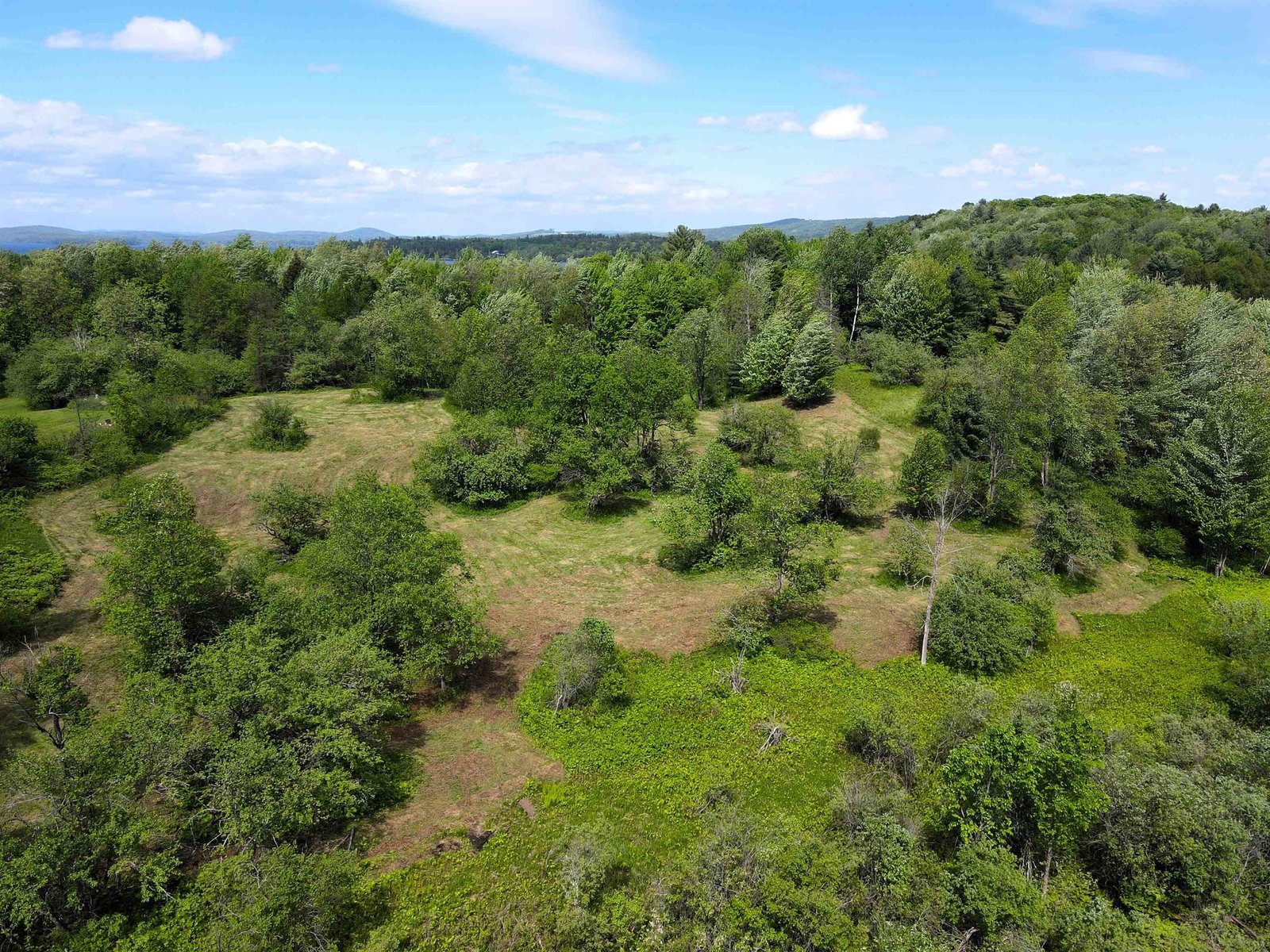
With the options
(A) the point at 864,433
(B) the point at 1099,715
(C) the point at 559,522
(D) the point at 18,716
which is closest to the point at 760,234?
(A) the point at 864,433

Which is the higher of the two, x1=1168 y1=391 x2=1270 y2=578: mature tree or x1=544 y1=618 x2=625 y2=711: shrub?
x1=1168 y1=391 x2=1270 y2=578: mature tree

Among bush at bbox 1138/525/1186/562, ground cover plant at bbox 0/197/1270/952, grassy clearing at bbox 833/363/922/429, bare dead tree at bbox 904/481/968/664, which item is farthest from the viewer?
grassy clearing at bbox 833/363/922/429

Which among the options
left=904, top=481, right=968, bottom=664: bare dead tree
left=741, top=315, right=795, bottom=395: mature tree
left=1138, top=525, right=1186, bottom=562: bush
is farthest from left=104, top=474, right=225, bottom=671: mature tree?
left=1138, top=525, right=1186, bottom=562: bush

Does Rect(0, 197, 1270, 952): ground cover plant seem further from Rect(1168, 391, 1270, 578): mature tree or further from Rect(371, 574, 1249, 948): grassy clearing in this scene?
Rect(1168, 391, 1270, 578): mature tree

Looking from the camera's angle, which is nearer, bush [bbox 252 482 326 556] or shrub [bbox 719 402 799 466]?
bush [bbox 252 482 326 556]

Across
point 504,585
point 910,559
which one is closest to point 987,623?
point 910,559

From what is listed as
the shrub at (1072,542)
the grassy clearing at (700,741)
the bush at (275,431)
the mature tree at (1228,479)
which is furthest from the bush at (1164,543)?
the bush at (275,431)

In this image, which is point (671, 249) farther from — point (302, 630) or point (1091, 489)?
point (302, 630)

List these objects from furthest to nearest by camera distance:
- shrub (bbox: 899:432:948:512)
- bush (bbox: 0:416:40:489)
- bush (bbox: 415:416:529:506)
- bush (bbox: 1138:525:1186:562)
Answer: bush (bbox: 415:416:529:506), shrub (bbox: 899:432:948:512), bush (bbox: 1138:525:1186:562), bush (bbox: 0:416:40:489)
